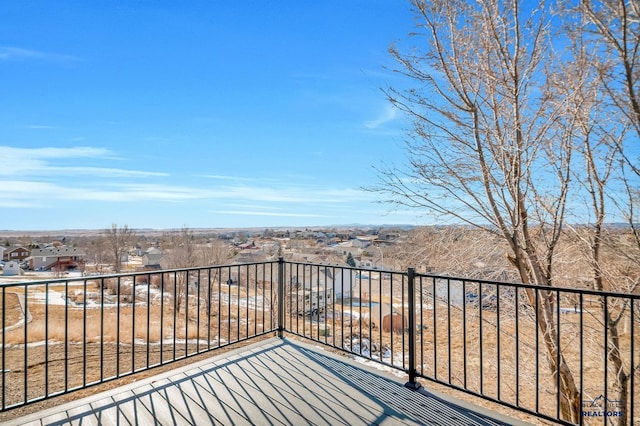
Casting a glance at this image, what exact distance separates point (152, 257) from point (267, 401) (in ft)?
70.9

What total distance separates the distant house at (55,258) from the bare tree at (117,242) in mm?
6067

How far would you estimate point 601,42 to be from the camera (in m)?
3.84

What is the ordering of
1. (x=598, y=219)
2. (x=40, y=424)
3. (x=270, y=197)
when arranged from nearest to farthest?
(x=40, y=424) < (x=598, y=219) < (x=270, y=197)

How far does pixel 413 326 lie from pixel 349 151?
305 inches

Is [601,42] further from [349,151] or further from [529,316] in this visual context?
[349,151]

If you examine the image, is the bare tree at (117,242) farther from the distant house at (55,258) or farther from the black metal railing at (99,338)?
the black metal railing at (99,338)

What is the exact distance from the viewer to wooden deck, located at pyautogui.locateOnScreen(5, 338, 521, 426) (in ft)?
6.64

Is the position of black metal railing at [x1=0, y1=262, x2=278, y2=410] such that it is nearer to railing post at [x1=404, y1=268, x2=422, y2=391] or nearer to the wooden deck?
the wooden deck

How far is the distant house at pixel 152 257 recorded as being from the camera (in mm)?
20869

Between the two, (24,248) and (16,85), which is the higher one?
(16,85)

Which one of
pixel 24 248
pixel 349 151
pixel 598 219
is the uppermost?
pixel 349 151

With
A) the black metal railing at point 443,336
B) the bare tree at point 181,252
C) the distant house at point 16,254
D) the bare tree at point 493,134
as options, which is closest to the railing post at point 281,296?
the black metal railing at point 443,336


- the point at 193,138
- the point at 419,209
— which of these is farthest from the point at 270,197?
the point at 419,209

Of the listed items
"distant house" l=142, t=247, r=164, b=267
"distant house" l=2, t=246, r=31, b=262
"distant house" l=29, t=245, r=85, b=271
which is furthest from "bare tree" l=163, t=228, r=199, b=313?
"distant house" l=2, t=246, r=31, b=262
